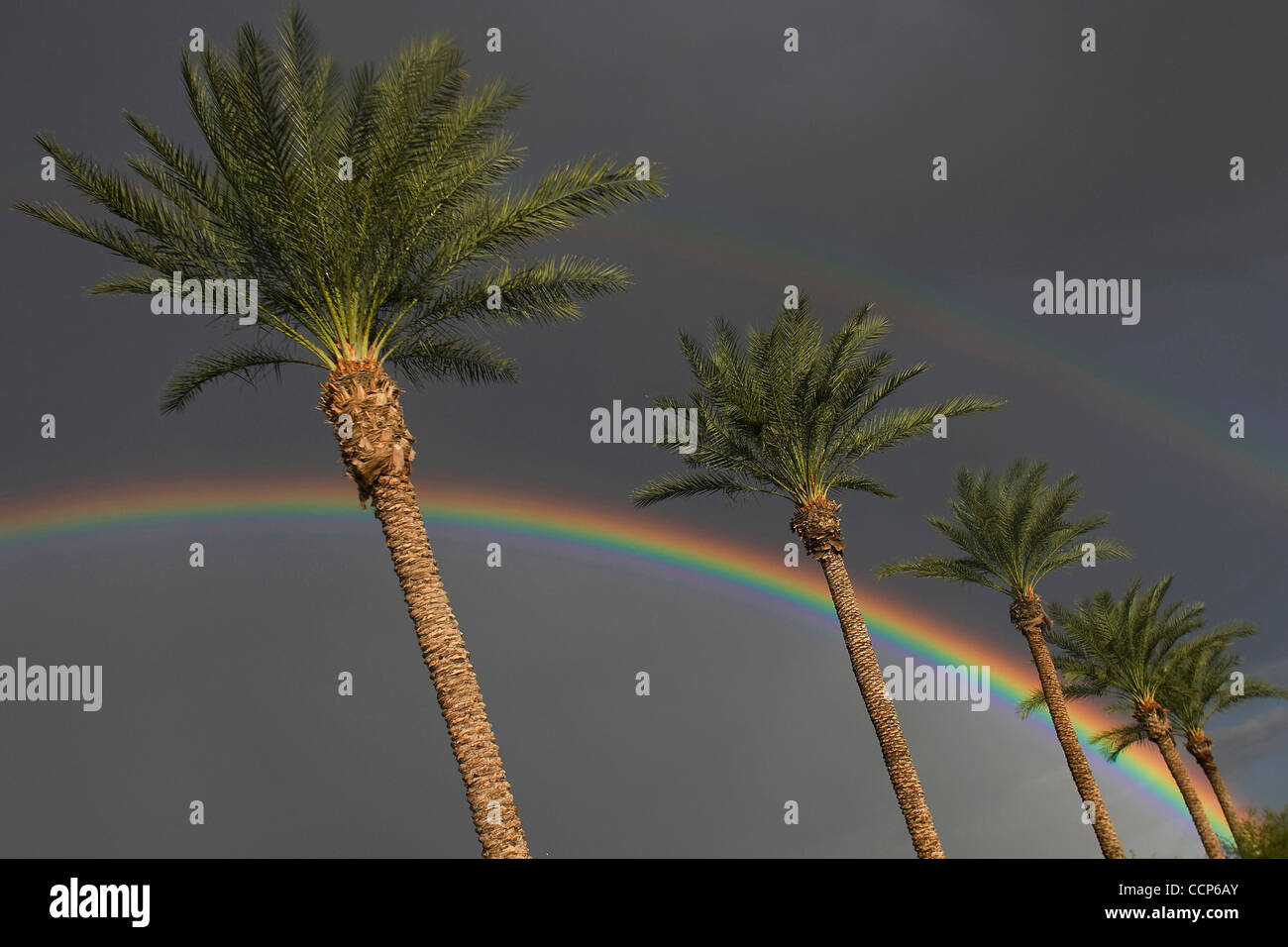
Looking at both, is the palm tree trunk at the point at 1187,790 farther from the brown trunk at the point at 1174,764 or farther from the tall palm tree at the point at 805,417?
the tall palm tree at the point at 805,417

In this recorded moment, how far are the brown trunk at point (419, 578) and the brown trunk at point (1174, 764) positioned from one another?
29014mm

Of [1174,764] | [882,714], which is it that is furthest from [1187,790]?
[882,714]

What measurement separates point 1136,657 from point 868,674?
18.1m

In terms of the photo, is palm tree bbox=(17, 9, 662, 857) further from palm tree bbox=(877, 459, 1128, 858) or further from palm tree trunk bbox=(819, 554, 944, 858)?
palm tree bbox=(877, 459, 1128, 858)

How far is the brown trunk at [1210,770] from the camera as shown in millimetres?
37844

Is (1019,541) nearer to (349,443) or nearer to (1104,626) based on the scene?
(1104,626)

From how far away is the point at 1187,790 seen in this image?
34.2 metres

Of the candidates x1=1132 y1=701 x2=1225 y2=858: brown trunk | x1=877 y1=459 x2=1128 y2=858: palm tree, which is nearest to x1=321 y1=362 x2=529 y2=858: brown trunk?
x1=877 y1=459 x2=1128 y2=858: palm tree

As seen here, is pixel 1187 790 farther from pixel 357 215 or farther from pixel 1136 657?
pixel 357 215

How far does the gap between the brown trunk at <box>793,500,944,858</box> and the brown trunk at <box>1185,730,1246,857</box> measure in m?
24.2

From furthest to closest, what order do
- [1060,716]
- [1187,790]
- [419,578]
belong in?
[1187,790] < [1060,716] < [419,578]

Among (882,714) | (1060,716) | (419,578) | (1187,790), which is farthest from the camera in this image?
(1187,790)

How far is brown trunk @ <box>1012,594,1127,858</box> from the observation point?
2631 centimetres
